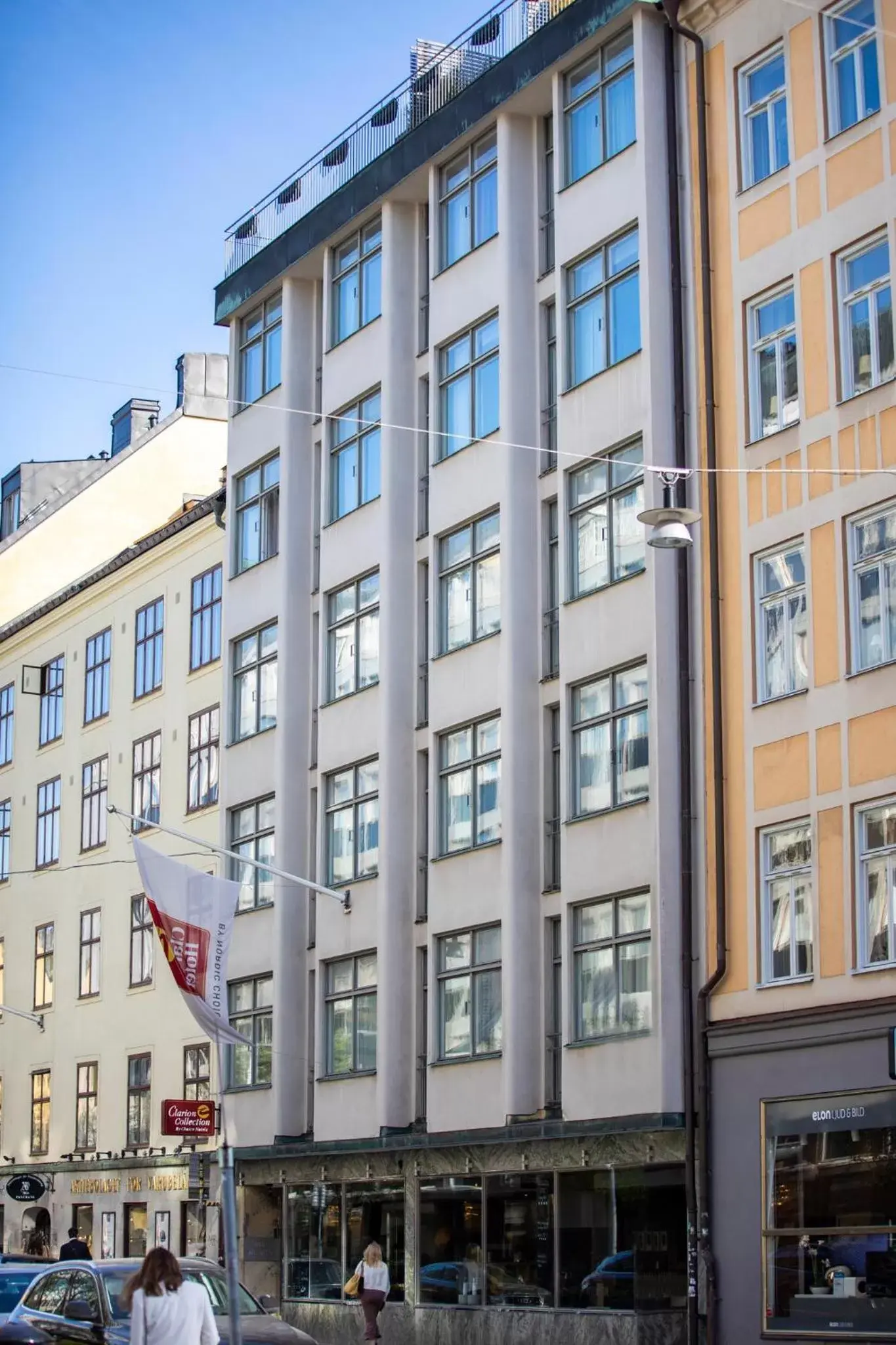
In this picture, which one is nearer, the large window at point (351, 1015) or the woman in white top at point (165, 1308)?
the woman in white top at point (165, 1308)

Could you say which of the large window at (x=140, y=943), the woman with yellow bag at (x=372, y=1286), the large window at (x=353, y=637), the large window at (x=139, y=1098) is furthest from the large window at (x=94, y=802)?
the woman with yellow bag at (x=372, y=1286)

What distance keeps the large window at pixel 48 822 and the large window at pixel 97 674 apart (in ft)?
7.26

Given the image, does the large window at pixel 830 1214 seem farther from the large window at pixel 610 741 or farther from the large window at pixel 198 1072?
the large window at pixel 198 1072

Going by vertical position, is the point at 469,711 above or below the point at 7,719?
below

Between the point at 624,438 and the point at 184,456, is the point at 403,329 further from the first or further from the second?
the point at 184,456

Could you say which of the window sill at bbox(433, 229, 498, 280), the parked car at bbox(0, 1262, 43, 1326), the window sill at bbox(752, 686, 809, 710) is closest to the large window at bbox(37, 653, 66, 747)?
the window sill at bbox(433, 229, 498, 280)

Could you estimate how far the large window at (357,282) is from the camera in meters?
35.1


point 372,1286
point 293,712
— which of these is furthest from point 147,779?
point 372,1286

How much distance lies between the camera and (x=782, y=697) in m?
24.9

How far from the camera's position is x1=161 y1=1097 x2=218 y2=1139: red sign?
32.0m

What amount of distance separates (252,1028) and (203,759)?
665cm

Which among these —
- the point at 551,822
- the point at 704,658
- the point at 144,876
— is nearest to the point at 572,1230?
the point at 551,822

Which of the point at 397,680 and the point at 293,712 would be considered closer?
the point at 397,680

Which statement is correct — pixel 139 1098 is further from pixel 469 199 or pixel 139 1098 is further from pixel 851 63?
pixel 851 63
